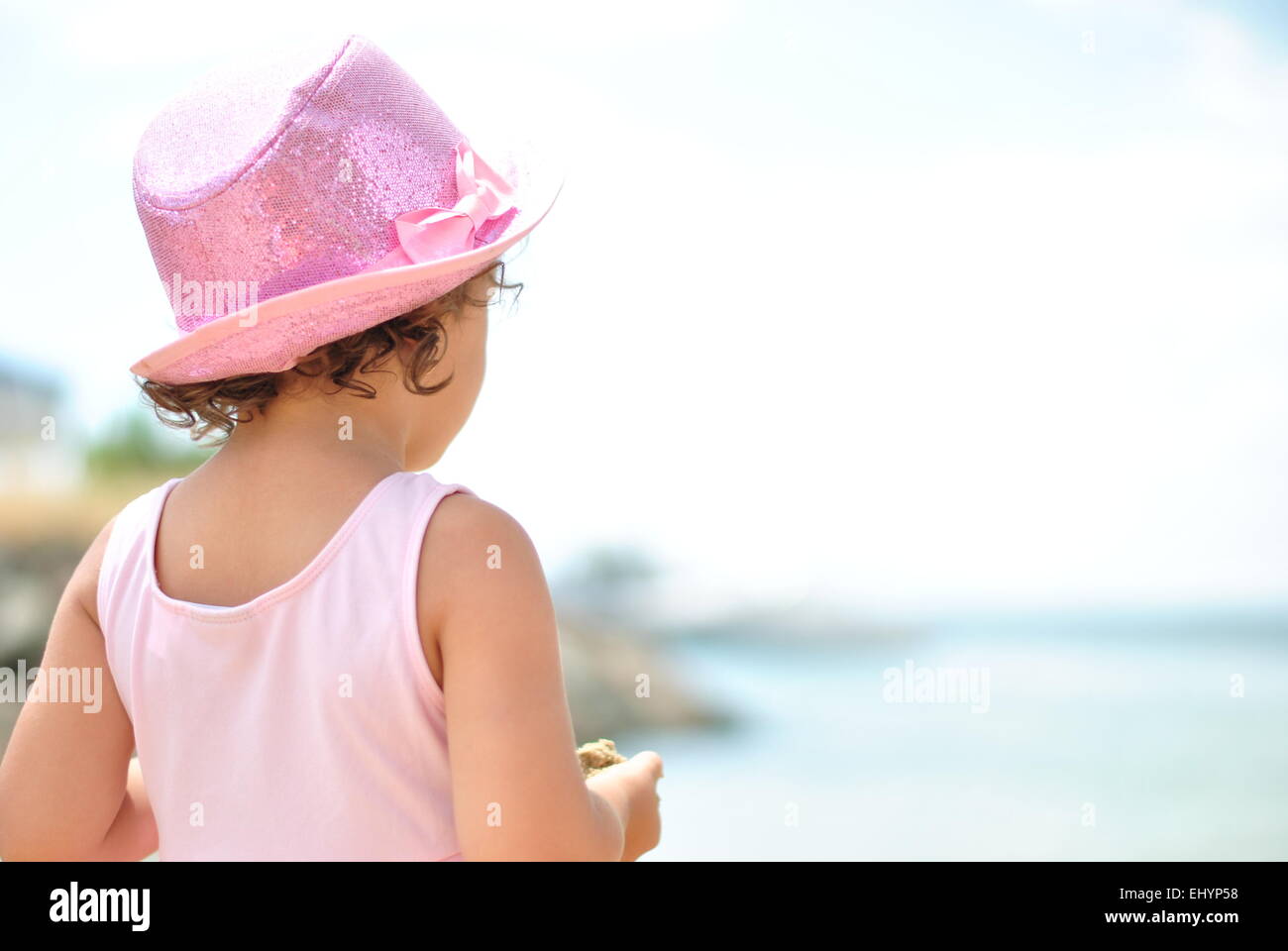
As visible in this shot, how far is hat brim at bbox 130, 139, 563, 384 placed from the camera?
884mm

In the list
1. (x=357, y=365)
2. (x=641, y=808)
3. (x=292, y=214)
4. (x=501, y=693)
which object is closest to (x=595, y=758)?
(x=641, y=808)

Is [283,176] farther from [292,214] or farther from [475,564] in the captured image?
→ [475,564]

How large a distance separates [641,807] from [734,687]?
31.2ft

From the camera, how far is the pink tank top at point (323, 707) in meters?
0.85

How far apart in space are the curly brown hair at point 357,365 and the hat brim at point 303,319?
0.01 meters

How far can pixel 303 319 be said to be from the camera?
2.95ft

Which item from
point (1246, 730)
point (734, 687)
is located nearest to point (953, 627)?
point (734, 687)

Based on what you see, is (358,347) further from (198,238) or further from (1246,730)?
(1246,730)

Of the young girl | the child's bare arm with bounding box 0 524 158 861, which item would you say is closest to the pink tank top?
the young girl

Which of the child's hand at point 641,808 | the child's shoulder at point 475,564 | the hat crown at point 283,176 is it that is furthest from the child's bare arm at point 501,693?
the hat crown at point 283,176

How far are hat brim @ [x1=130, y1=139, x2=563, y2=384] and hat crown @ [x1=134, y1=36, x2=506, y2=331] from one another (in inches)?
1.3

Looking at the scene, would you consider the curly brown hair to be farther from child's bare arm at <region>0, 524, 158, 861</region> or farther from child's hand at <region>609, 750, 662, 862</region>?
child's hand at <region>609, 750, 662, 862</region>

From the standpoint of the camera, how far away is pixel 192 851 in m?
0.91

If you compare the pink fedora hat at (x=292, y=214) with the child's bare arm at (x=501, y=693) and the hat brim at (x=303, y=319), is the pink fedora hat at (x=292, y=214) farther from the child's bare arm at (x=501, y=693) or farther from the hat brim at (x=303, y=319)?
the child's bare arm at (x=501, y=693)
